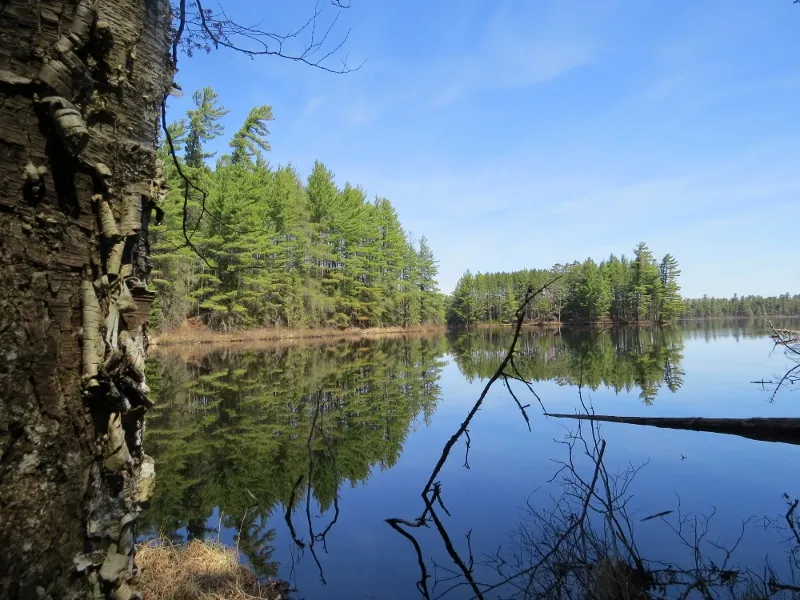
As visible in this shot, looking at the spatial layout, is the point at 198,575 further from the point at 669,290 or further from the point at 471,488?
the point at 669,290

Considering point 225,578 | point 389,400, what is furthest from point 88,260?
point 389,400

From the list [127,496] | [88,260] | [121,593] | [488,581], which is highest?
[88,260]

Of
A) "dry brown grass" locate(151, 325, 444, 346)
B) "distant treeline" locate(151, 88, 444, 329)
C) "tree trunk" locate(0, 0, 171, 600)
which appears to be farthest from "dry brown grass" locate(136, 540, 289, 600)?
"dry brown grass" locate(151, 325, 444, 346)

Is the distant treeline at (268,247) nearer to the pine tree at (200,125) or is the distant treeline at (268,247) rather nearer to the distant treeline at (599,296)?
the pine tree at (200,125)

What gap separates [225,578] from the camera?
3639 mm

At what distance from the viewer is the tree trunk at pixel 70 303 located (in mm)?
912

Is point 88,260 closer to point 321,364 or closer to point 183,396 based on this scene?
point 183,396

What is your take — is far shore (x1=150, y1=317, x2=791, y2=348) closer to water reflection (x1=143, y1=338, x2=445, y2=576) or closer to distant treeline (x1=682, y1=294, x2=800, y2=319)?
water reflection (x1=143, y1=338, x2=445, y2=576)

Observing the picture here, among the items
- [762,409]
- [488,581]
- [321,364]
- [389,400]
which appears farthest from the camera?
[321,364]

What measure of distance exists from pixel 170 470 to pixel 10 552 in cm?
653

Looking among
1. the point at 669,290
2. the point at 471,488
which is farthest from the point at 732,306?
the point at 471,488

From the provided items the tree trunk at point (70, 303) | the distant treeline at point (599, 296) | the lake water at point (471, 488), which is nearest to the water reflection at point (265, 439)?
the lake water at point (471, 488)

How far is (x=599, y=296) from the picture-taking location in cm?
6650

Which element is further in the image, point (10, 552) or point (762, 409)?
point (762, 409)
